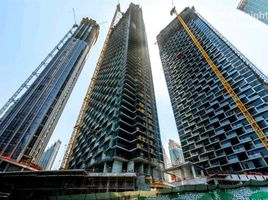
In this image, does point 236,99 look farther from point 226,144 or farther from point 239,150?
point 239,150

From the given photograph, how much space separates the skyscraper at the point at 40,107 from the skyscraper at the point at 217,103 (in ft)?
200

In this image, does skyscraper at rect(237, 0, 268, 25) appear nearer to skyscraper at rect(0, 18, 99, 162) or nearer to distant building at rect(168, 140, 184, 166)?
distant building at rect(168, 140, 184, 166)

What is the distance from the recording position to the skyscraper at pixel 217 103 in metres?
45.8

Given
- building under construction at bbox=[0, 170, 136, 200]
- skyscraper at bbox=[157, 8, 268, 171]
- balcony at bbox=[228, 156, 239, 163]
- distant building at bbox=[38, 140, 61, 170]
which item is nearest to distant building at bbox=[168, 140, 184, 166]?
skyscraper at bbox=[157, 8, 268, 171]

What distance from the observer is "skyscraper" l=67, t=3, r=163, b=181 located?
133ft

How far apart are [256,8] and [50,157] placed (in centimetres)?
20302

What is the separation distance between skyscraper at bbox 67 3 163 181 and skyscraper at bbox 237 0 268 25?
64.7m

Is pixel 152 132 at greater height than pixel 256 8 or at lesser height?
lesser

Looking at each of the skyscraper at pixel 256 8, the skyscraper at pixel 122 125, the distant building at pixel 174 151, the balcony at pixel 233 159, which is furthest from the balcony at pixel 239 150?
the skyscraper at pixel 256 8

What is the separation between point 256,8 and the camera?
8762 centimetres

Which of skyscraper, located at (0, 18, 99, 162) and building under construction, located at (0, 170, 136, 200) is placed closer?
building under construction, located at (0, 170, 136, 200)

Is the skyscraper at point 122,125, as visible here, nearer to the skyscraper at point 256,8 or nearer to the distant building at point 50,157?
the skyscraper at point 256,8

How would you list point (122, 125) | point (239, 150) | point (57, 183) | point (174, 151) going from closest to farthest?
point (57, 183), point (122, 125), point (239, 150), point (174, 151)

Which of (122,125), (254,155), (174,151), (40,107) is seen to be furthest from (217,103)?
(40,107)
